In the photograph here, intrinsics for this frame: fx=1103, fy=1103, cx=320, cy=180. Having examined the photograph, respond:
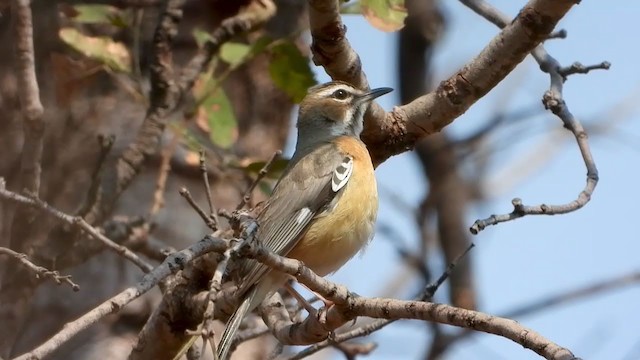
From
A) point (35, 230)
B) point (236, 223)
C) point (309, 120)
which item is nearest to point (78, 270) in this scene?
point (35, 230)

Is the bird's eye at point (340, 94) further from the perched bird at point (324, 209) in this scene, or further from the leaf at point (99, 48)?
the leaf at point (99, 48)

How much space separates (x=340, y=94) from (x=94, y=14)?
1457 mm

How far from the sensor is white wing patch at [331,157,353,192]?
222 inches

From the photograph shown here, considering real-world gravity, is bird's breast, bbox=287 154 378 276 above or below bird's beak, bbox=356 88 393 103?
below

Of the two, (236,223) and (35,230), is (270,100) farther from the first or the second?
(236,223)

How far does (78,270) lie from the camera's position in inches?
247

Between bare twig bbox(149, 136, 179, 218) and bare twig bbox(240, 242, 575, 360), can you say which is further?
bare twig bbox(149, 136, 179, 218)

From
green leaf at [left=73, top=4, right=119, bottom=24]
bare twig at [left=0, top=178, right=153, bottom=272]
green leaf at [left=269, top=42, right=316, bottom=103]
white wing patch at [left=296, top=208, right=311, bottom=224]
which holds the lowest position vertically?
bare twig at [left=0, top=178, right=153, bottom=272]

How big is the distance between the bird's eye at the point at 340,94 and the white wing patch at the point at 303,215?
0.95 meters

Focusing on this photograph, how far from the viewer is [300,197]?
18.5 ft

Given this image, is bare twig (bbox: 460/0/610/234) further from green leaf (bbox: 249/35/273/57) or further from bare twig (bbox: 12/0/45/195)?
bare twig (bbox: 12/0/45/195)

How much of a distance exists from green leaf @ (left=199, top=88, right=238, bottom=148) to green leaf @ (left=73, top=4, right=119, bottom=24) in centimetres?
67

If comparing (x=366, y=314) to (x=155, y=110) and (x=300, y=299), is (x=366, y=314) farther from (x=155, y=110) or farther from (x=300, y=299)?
(x=155, y=110)

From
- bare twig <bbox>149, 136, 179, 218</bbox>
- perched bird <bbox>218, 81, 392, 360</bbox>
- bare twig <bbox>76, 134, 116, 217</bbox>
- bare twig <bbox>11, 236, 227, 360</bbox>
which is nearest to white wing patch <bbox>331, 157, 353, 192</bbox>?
perched bird <bbox>218, 81, 392, 360</bbox>
